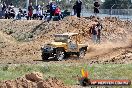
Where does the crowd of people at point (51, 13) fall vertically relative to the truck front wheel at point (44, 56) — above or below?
above

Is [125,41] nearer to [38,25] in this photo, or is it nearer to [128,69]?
[38,25]

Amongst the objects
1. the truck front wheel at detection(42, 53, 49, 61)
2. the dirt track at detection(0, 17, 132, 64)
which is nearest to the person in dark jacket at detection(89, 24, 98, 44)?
the dirt track at detection(0, 17, 132, 64)

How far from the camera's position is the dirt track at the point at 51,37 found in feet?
99.7

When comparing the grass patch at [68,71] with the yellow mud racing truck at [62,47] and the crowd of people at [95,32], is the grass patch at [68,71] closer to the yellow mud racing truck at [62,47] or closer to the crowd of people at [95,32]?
the yellow mud racing truck at [62,47]

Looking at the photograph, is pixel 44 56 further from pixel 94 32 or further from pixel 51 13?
pixel 51 13

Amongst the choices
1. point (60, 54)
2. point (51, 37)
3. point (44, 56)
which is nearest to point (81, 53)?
point (60, 54)

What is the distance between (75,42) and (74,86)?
1279 centimetres

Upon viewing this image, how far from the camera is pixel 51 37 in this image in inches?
1410

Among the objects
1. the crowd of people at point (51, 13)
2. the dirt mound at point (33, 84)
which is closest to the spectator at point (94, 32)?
the crowd of people at point (51, 13)

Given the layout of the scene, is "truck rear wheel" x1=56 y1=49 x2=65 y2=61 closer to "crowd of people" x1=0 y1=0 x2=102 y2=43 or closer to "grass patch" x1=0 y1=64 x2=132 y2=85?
"grass patch" x1=0 y1=64 x2=132 y2=85

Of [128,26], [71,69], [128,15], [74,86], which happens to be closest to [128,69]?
[71,69]

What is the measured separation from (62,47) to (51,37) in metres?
7.70

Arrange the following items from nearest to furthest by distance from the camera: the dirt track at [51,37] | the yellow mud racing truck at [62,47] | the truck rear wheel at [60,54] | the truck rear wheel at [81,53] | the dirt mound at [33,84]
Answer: the dirt mound at [33,84], the yellow mud racing truck at [62,47], the truck rear wheel at [60,54], the truck rear wheel at [81,53], the dirt track at [51,37]

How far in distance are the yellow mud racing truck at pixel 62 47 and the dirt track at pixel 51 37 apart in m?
0.67
